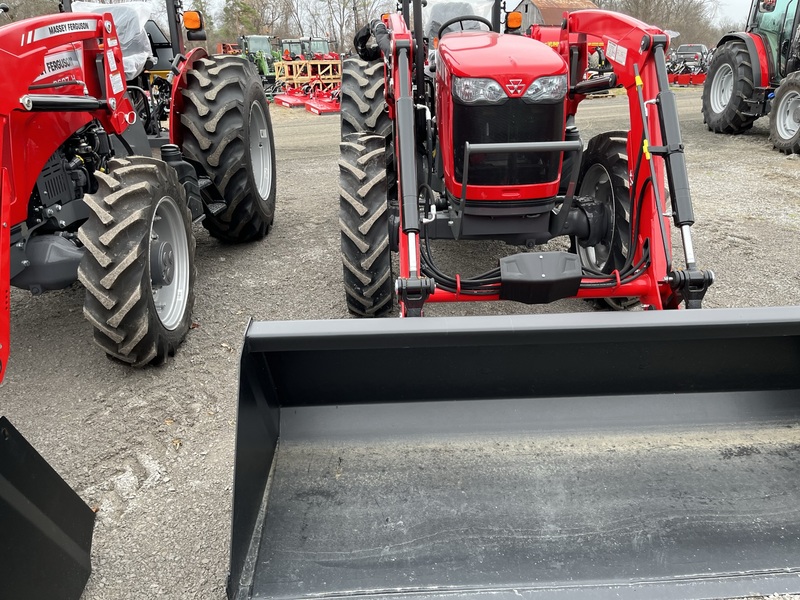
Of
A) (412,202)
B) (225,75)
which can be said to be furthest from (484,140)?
(225,75)

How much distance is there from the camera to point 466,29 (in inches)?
152

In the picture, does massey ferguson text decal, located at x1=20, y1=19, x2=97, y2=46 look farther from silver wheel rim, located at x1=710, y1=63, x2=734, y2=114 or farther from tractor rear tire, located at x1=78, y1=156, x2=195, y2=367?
silver wheel rim, located at x1=710, y1=63, x2=734, y2=114

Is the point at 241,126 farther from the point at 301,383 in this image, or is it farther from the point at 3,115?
the point at 301,383

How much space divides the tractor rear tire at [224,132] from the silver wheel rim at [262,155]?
487mm

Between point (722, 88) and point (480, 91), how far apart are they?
9.39 metres

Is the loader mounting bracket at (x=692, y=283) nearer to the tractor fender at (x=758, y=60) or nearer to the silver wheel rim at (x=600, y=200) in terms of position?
the silver wheel rim at (x=600, y=200)

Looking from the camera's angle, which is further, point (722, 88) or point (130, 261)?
point (722, 88)

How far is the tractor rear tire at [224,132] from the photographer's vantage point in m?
4.21

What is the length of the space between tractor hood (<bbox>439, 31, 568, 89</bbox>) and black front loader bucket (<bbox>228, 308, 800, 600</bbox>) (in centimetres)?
138

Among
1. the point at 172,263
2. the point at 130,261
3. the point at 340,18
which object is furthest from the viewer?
the point at 340,18

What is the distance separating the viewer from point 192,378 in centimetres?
314

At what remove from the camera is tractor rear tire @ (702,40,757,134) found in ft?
29.8

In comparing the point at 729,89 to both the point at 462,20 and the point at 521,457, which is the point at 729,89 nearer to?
the point at 462,20

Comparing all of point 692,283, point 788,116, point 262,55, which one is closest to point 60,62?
point 692,283
